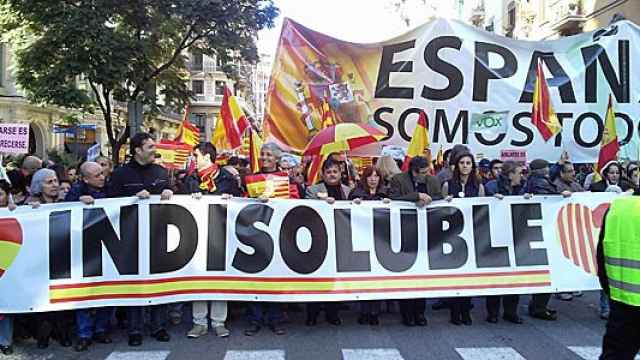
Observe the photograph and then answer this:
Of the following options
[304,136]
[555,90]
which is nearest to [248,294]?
[304,136]

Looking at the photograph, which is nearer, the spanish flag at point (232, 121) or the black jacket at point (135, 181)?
the black jacket at point (135, 181)

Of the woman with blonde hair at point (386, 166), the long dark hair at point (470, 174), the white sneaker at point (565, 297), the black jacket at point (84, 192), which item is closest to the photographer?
the black jacket at point (84, 192)

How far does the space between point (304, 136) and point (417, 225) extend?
220 cm

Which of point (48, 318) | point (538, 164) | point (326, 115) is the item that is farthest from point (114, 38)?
point (538, 164)

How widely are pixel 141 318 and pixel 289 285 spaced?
149 centimetres

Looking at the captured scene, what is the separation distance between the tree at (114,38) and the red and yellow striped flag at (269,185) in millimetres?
11466

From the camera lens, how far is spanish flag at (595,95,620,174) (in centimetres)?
759

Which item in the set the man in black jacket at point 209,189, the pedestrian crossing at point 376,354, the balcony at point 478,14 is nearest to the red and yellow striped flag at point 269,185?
the man in black jacket at point 209,189

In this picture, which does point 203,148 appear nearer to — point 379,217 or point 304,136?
point 304,136

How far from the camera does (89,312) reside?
6031 mm

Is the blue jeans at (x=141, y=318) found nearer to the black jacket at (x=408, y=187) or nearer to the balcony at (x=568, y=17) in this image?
the black jacket at (x=408, y=187)

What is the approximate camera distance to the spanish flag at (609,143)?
7.59 m

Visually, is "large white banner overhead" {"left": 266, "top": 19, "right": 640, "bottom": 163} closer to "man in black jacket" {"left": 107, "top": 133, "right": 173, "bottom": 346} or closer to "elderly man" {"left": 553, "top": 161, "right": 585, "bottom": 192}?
"elderly man" {"left": 553, "top": 161, "right": 585, "bottom": 192}

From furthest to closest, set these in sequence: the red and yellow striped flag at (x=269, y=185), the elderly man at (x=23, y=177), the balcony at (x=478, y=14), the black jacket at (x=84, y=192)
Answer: the balcony at (x=478, y=14) < the elderly man at (x=23, y=177) < the red and yellow striped flag at (x=269, y=185) < the black jacket at (x=84, y=192)
